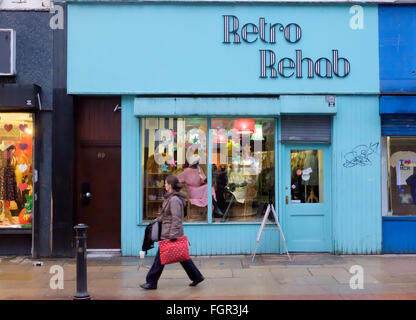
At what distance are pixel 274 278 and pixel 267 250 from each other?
1.94m

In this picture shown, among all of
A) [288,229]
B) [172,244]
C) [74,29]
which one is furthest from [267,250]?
[74,29]

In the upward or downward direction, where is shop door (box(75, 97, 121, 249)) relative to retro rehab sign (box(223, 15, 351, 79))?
downward

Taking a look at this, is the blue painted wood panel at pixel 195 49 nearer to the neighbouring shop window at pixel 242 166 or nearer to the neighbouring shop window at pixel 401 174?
the neighbouring shop window at pixel 242 166

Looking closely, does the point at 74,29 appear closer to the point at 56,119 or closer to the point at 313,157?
the point at 56,119

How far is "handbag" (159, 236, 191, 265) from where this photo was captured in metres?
7.46

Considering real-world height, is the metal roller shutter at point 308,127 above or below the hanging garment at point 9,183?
above

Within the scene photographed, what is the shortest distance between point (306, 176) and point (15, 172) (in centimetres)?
635

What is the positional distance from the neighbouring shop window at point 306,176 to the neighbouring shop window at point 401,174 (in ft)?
5.01

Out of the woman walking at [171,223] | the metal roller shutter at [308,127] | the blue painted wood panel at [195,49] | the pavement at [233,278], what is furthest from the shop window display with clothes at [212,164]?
the woman walking at [171,223]

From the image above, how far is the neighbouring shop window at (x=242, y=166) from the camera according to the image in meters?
10.7

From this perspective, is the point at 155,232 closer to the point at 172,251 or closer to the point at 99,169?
the point at 172,251

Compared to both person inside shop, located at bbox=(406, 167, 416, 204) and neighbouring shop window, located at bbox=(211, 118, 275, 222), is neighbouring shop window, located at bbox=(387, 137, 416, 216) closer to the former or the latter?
person inside shop, located at bbox=(406, 167, 416, 204)

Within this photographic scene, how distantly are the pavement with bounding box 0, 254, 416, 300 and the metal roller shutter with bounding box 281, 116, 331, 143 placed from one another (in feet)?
8.33

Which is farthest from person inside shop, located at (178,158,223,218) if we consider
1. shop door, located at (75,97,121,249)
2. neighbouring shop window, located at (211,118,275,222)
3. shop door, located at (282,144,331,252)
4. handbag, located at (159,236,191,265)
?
handbag, located at (159,236,191,265)
